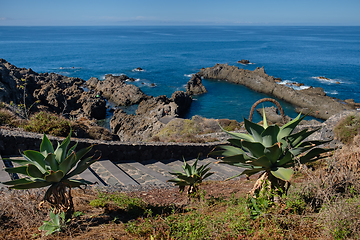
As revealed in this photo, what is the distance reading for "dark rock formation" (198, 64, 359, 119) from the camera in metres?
37.3

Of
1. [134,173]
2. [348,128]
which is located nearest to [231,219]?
[134,173]

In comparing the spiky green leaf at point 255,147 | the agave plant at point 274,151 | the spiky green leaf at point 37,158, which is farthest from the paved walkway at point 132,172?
the spiky green leaf at point 255,147

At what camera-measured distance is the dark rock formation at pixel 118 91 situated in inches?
1587

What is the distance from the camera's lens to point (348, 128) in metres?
8.73

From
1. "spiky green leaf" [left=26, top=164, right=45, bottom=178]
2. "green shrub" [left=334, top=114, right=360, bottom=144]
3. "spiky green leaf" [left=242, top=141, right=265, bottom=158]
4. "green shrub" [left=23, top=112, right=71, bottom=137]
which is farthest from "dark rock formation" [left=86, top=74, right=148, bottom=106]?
"spiky green leaf" [left=242, top=141, right=265, bottom=158]

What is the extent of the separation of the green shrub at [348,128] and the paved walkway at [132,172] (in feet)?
12.4

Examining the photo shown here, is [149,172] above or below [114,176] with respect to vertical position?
below

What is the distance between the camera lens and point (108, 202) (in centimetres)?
439

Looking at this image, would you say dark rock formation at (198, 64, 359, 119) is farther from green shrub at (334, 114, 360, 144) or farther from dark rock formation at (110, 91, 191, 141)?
green shrub at (334, 114, 360, 144)

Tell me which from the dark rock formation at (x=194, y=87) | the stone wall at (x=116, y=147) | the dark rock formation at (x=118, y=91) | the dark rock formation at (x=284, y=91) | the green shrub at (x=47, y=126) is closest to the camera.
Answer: the stone wall at (x=116, y=147)

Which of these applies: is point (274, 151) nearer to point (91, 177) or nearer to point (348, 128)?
point (91, 177)

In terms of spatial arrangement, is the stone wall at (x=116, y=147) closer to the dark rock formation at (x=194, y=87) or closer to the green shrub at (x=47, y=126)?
the green shrub at (x=47, y=126)

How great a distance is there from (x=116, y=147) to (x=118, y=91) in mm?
35770

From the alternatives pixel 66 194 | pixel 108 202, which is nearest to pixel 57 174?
pixel 66 194
